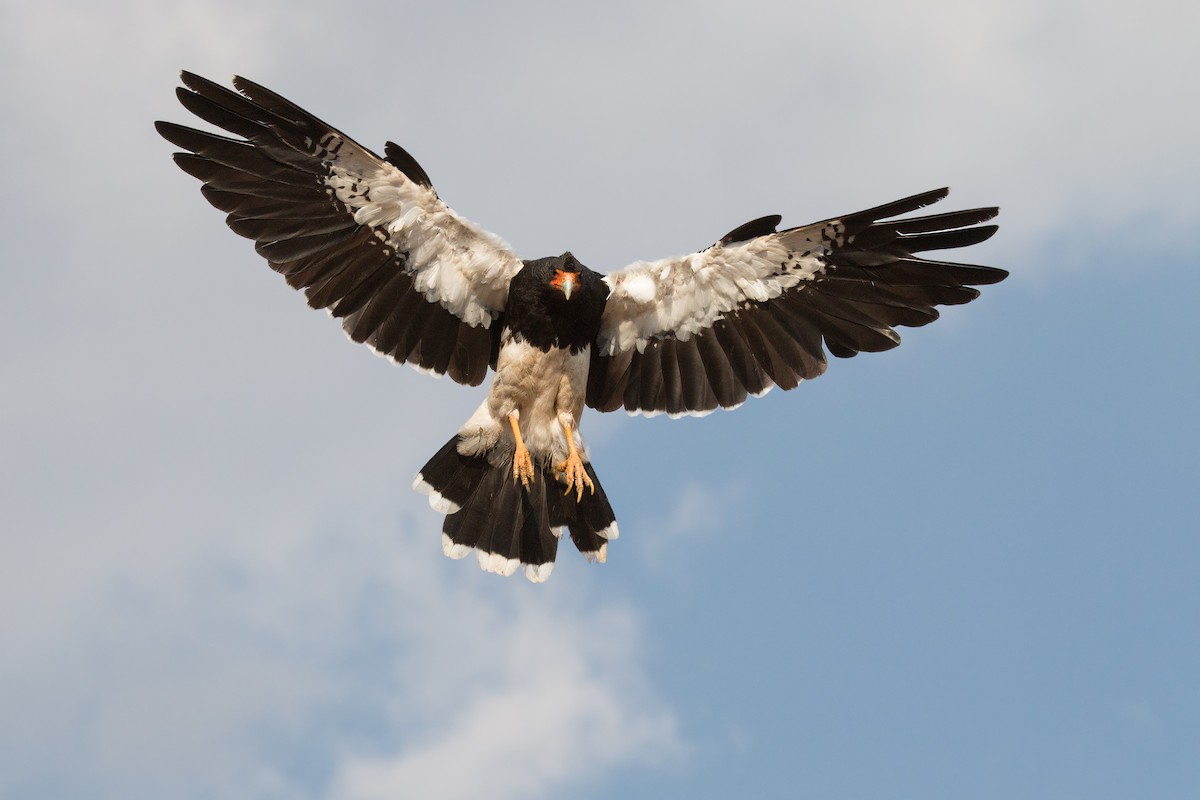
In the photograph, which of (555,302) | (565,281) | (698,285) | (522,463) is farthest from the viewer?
(698,285)

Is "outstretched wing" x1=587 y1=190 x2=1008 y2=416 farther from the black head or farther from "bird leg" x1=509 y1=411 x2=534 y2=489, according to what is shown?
"bird leg" x1=509 y1=411 x2=534 y2=489

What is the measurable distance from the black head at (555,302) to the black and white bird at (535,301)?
1cm

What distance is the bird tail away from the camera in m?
9.50

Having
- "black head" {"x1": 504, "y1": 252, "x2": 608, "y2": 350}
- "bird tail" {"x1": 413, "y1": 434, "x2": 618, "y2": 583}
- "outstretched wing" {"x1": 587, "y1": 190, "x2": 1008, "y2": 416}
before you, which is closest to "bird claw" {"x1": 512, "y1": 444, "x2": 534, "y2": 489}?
"bird tail" {"x1": 413, "y1": 434, "x2": 618, "y2": 583}

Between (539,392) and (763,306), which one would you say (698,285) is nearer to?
(763,306)

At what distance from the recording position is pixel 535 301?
9.20 metres

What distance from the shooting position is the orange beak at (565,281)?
9016 mm

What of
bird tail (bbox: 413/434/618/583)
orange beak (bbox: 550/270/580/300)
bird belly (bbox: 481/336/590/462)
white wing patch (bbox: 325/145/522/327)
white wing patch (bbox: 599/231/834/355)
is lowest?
bird tail (bbox: 413/434/618/583)

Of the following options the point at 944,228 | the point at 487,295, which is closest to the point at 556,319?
the point at 487,295

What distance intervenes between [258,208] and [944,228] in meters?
4.60

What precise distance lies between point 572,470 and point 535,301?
3.99 ft

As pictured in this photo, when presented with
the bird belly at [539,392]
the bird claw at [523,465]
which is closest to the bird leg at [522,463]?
the bird claw at [523,465]

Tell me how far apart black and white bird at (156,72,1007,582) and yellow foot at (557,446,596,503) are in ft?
0.04

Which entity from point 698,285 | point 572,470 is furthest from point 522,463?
point 698,285
